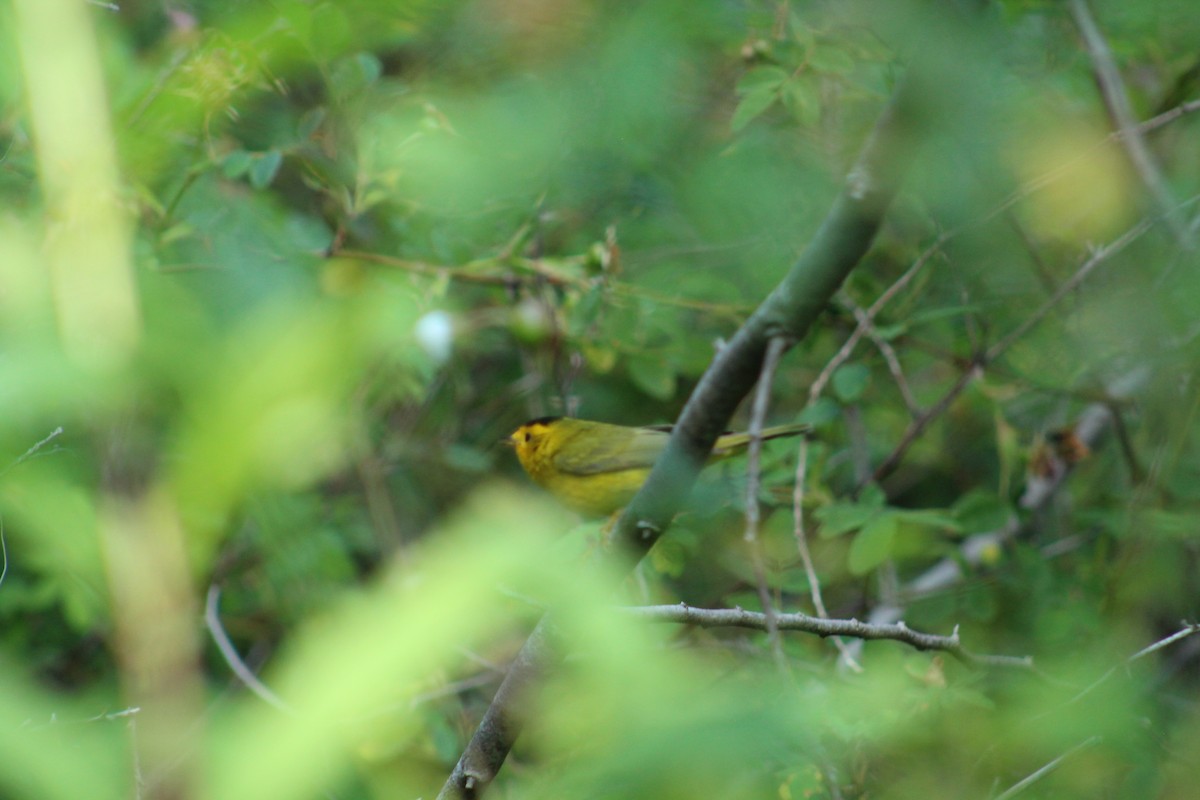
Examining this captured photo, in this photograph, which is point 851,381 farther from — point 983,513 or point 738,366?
point 738,366

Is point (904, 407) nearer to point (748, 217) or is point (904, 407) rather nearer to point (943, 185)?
point (748, 217)

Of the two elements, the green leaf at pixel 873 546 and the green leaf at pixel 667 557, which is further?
the green leaf at pixel 873 546

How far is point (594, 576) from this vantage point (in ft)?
1.92

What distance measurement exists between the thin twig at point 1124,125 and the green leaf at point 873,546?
0.96 meters

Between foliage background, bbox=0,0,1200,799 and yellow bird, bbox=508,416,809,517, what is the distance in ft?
0.64

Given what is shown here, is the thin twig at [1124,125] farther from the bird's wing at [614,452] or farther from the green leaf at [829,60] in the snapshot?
the bird's wing at [614,452]

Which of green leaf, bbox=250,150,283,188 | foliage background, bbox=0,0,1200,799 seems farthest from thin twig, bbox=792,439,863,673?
green leaf, bbox=250,150,283,188

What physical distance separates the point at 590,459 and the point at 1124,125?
2.07m

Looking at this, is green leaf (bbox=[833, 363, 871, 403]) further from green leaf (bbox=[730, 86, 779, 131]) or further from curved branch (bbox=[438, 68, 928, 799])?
curved branch (bbox=[438, 68, 928, 799])

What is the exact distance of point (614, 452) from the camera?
12.9 ft

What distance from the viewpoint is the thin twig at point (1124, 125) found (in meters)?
2.57

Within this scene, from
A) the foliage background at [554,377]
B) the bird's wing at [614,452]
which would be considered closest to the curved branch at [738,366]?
the foliage background at [554,377]

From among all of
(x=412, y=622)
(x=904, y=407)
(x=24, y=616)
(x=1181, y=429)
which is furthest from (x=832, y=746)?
(x=24, y=616)

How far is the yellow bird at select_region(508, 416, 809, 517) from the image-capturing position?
12.6ft
